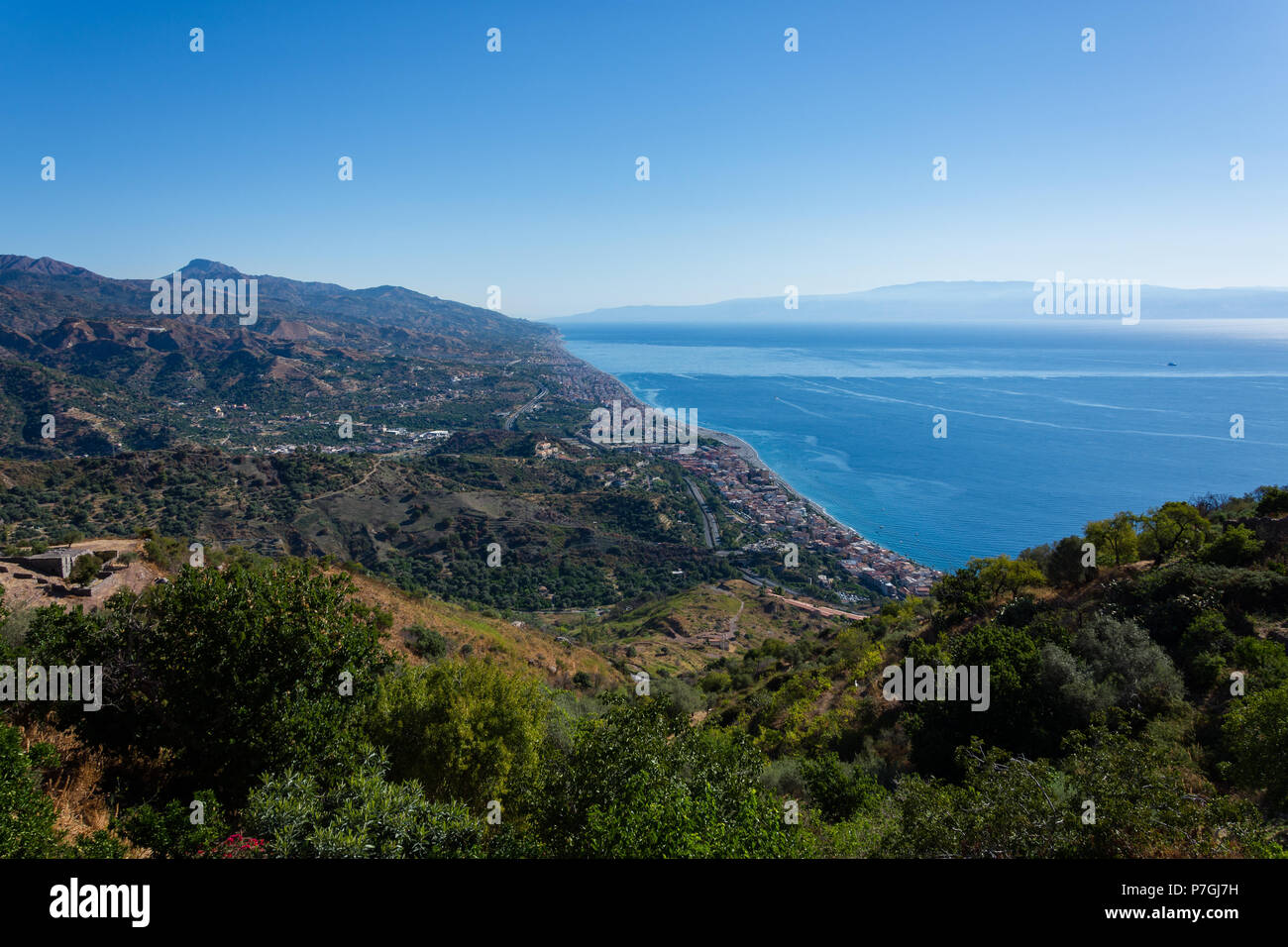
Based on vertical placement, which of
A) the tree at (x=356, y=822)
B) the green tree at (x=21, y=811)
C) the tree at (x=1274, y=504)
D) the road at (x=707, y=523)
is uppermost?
the tree at (x=1274, y=504)

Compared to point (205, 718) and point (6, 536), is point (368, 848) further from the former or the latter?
point (6, 536)

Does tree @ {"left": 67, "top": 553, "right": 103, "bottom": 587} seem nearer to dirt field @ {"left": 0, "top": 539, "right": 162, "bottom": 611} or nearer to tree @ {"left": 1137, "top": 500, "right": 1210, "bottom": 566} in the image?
dirt field @ {"left": 0, "top": 539, "right": 162, "bottom": 611}

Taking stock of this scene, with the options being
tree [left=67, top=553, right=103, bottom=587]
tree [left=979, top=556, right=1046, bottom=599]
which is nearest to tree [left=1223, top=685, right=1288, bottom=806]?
tree [left=979, top=556, right=1046, bottom=599]

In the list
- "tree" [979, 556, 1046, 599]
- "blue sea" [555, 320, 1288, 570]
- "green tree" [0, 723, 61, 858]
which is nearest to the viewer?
"green tree" [0, 723, 61, 858]

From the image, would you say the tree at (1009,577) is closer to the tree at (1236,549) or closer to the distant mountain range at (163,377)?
the tree at (1236,549)

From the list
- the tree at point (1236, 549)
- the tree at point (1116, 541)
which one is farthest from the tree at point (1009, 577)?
the tree at point (1236, 549)

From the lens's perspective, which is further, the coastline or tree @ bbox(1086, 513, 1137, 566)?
the coastline

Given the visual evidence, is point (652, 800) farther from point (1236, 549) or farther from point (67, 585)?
point (67, 585)

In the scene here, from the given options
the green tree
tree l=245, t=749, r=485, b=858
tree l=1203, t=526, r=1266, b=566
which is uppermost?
tree l=1203, t=526, r=1266, b=566
